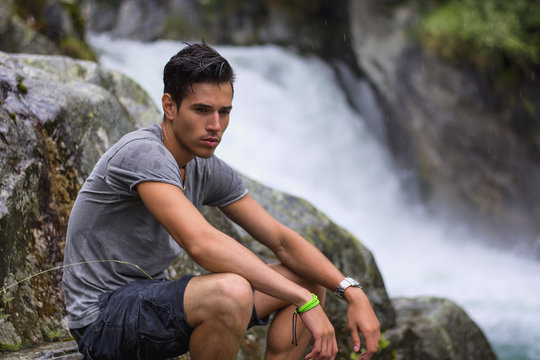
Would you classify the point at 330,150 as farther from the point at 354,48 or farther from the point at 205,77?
the point at 205,77

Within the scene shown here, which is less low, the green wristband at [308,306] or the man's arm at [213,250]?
the man's arm at [213,250]

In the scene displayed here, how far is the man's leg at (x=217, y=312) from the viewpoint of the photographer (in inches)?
82.4

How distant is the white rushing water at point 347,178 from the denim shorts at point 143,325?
520 cm

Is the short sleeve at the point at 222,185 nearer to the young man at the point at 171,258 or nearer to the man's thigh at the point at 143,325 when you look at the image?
the young man at the point at 171,258

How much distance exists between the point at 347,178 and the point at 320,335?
7814 millimetres

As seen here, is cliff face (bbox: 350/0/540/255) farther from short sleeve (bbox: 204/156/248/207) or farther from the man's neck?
the man's neck

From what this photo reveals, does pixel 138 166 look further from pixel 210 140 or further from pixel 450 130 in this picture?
pixel 450 130

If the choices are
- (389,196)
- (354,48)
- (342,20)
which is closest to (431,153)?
(389,196)

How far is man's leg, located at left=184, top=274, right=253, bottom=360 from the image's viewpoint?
2092 mm

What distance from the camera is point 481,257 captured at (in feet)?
29.8

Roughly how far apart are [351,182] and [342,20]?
3433 mm

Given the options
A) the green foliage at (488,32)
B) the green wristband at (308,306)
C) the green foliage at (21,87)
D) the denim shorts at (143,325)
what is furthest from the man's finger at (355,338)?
the green foliage at (488,32)

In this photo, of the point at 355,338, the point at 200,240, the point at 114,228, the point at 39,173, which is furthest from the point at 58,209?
the point at 355,338

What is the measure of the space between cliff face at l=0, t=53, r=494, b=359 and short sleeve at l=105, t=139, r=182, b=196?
82 centimetres
